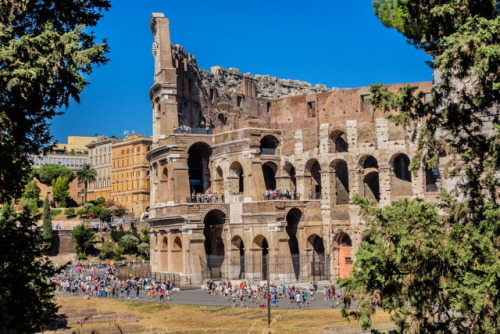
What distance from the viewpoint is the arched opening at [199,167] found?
160ft

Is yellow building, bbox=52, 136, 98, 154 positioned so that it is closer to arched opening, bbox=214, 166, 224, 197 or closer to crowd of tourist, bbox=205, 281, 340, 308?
arched opening, bbox=214, 166, 224, 197

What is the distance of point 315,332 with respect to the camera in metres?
26.7

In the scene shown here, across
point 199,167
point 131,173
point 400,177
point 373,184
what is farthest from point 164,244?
point 131,173

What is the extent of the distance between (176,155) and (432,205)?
33.3 meters

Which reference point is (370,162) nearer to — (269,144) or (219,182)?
(269,144)

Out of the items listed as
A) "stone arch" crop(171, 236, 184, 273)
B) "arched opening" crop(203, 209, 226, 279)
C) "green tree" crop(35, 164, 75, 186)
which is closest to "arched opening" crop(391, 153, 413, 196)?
"arched opening" crop(203, 209, 226, 279)

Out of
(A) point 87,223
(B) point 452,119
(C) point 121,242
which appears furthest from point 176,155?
(A) point 87,223

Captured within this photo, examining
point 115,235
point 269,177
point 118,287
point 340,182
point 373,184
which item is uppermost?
point 269,177

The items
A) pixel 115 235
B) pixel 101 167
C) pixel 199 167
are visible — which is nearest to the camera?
pixel 199 167

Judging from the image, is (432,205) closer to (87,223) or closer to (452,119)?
(452,119)

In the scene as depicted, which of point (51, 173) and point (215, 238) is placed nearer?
point (215, 238)

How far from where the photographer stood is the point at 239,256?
45.0 m

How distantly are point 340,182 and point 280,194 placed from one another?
449 centimetres

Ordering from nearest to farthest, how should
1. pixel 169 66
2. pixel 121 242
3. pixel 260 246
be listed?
pixel 260 246 < pixel 169 66 < pixel 121 242
